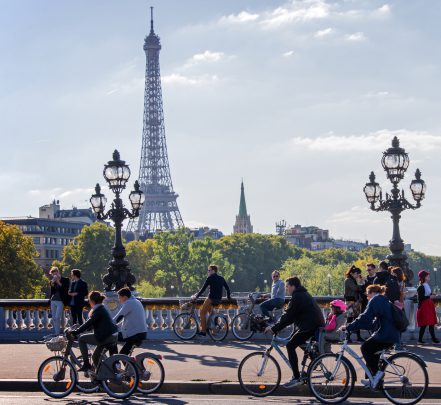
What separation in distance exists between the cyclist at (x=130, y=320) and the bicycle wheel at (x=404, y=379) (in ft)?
14.5

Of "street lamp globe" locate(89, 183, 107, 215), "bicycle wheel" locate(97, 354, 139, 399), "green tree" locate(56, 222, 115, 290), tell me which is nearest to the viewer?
"bicycle wheel" locate(97, 354, 139, 399)

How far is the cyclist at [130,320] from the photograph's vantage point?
1773 centimetres

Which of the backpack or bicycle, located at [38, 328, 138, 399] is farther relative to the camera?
bicycle, located at [38, 328, 138, 399]

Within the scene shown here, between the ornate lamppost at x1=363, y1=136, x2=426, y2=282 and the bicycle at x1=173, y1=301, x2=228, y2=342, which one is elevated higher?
the ornate lamppost at x1=363, y1=136, x2=426, y2=282

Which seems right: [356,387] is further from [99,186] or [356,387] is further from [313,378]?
[99,186]

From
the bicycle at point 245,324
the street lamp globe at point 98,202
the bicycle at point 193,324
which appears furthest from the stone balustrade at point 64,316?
the street lamp globe at point 98,202

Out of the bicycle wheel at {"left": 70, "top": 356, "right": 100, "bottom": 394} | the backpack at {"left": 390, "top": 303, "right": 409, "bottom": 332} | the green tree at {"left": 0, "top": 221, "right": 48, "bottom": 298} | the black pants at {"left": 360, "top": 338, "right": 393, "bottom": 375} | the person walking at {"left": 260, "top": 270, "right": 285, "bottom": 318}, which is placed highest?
the green tree at {"left": 0, "top": 221, "right": 48, "bottom": 298}

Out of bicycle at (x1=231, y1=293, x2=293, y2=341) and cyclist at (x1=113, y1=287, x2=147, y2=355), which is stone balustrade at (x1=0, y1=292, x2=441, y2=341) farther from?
cyclist at (x1=113, y1=287, x2=147, y2=355)

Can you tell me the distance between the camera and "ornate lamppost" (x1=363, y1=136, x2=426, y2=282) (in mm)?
28562

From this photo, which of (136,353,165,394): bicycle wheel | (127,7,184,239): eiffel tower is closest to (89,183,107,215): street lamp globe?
(136,353,165,394): bicycle wheel

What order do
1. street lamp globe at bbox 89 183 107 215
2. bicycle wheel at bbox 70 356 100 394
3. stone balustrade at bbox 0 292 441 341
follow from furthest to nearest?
street lamp globe at bbox 89 183 107 215, stone balustrade at bbox 0 292 441 341, bicycle wheel at bbox 70 356 100 394

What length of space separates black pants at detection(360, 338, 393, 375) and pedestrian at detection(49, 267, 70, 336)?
41.7 feet

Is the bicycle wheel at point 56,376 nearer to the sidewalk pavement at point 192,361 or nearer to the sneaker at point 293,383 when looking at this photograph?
the sidewalk pavement at point 192,361

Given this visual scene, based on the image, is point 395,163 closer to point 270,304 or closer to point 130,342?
point 270,304
